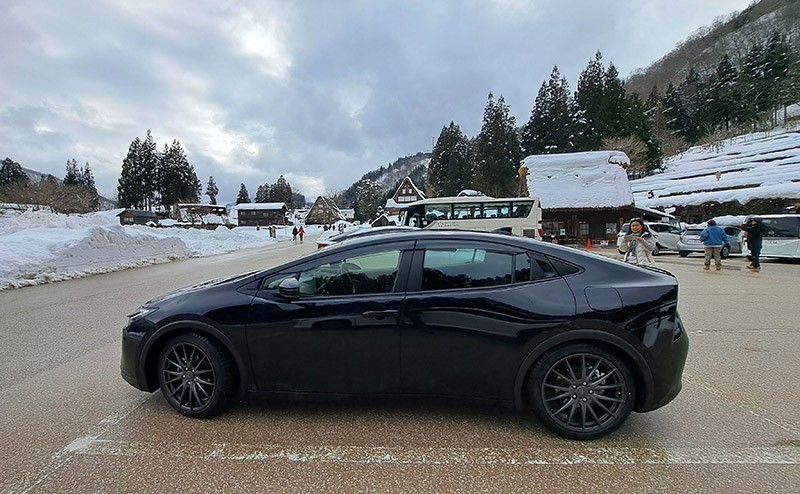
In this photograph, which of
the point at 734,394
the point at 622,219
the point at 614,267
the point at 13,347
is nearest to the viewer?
the point at 614,267

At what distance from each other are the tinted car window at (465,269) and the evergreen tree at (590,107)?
44.7 m

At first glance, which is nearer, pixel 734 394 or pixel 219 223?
pixel 734 394

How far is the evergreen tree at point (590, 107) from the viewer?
4194 cm

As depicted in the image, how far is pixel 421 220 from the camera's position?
21641 mm

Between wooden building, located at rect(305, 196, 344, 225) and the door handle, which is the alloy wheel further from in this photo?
wooden building, located at rect(305, 196, 344, 225)

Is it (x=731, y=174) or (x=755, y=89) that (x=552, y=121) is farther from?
(x=755, y=89)

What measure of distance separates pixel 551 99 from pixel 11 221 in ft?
154

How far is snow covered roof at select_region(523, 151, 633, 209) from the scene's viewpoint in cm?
2661

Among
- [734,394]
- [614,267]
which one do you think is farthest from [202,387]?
[734,394]

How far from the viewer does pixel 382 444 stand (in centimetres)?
265

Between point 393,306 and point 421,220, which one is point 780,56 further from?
point 393,306

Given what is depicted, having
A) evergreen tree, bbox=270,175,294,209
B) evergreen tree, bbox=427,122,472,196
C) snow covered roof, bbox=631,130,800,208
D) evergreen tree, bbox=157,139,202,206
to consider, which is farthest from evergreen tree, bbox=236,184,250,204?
snow covered roof, bbox=631,130,800,208

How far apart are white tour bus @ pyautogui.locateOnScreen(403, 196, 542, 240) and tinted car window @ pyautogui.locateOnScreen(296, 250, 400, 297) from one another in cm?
1853

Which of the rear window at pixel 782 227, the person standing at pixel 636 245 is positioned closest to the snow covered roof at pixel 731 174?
the rear window at pixel 782 227
